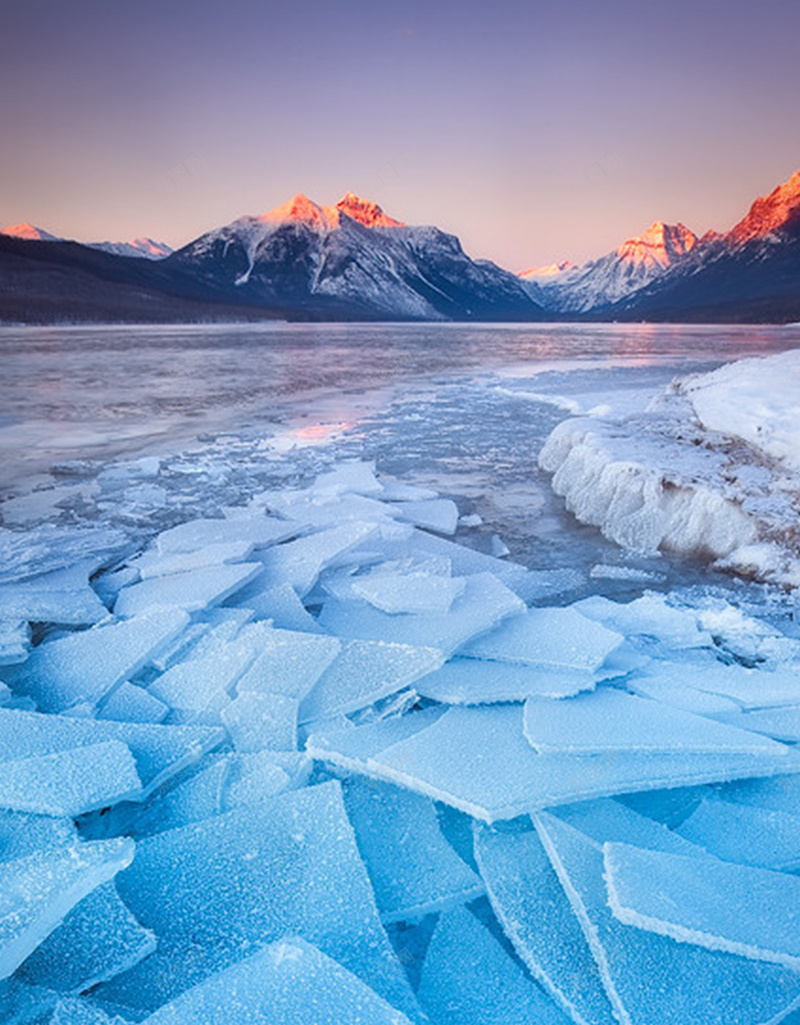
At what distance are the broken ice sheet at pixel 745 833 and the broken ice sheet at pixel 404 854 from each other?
23.8 inches

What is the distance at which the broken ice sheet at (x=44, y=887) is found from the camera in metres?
1.17

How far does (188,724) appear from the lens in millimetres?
2076

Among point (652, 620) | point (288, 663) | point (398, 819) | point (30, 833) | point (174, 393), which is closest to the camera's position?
point (30, 833)

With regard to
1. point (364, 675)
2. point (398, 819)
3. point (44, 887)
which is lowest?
point (398, 819)

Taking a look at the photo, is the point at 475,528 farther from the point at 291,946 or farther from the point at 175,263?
the point at 175,263

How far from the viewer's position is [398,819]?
1705mm

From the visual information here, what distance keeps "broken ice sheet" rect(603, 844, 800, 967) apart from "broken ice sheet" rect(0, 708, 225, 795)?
3.81ft

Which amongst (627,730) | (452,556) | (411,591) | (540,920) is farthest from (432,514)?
(540,920)

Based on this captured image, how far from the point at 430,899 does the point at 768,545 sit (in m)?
3.20

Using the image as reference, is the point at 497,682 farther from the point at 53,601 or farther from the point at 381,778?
the point at 53,601

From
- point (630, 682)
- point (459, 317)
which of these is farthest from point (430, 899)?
point (459, 317)

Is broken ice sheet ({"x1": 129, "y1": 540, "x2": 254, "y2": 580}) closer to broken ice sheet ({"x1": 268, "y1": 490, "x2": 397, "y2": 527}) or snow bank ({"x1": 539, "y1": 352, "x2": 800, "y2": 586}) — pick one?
broken ice sheet ({"x1": 268, "y1": 490, "x2": 397, "y2": 527})

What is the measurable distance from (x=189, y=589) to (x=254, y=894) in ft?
5.95

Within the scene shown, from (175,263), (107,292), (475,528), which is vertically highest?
(175,263)
